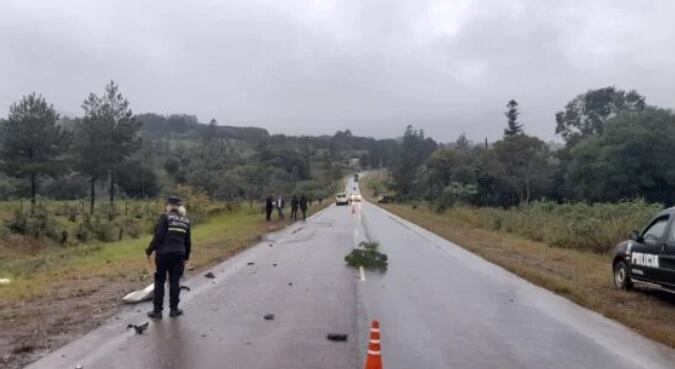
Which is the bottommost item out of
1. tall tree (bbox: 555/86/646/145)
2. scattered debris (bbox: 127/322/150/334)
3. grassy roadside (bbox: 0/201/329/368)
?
grassy roadside (bbox: 0/201/329/368)

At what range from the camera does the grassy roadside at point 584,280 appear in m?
10.5

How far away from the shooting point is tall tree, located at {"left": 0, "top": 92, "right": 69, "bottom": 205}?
163ft

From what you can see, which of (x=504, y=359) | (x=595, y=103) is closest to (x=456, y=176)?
(x=595, y=103)

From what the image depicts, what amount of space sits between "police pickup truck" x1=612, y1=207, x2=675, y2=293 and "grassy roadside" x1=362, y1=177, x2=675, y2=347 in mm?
370

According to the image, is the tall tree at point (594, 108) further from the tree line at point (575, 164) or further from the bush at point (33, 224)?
the bush at point (33, 224)

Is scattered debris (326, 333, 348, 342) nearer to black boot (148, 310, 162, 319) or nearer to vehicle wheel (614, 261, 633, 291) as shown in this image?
black boot (148, 310, 162, 319)

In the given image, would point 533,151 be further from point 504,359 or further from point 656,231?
point 504,359

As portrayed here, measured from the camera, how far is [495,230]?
120ft

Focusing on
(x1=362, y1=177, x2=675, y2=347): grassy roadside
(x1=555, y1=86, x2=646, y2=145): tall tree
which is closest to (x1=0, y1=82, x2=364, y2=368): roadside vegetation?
(x1=362, y1=177, x2=675, y2=347): grassy roadside

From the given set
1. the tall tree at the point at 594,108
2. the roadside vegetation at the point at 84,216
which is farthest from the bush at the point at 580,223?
the tall tree at the point at 594,108

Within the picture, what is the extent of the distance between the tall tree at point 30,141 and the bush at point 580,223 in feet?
108

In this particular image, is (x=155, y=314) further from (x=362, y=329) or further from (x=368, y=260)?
(x=368, y=260)

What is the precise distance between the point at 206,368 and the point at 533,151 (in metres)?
83.0

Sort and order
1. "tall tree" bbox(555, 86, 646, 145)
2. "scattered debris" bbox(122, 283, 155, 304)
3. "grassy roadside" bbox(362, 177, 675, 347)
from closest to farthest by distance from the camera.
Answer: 1. "grassy roadside" bbox(362, 177, 675, 347)
2. "scattered debris" bbox(122, 283, 155, 304)
3. "tall tree" bbox(555, 86, 646, 145)
